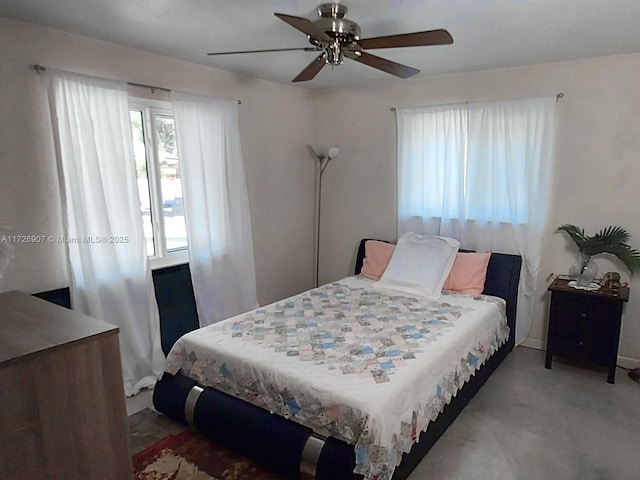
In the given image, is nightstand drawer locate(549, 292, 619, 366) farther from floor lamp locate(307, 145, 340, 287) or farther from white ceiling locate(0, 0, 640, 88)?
floor lamp locate(307, 145, 340, 287)

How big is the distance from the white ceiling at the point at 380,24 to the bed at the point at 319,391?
1801mm

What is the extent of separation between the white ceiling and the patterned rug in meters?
2.35

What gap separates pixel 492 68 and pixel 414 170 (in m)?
1.04

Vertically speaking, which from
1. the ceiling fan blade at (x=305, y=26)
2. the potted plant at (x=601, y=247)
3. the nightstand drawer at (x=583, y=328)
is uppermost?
the ceiling fan blade at (x=305, y=26)

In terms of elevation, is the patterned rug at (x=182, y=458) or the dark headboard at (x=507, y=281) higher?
the dark headboard at (x=507, y=281)

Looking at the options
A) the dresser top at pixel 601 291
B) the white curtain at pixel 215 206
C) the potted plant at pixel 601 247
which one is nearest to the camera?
the dresser top at pixel 601 291

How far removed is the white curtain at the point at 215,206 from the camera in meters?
3.25

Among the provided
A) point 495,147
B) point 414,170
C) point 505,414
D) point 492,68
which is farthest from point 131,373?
point 492,68

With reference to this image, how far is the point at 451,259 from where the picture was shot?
346 cm

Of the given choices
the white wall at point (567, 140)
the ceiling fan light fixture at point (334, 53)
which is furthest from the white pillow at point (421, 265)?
the ceiling fan light fixture at point (334, 53)

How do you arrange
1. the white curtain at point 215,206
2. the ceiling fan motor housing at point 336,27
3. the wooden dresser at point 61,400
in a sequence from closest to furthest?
the wooden dresser at point 61,400 < the ceiling fan motor housing at point 336,27 < the white curtain at point 215,206

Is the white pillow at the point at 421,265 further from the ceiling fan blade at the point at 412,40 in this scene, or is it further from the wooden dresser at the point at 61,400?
the wooden dresser at the point at 61,400

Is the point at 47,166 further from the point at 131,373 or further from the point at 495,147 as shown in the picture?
the point at 495,147

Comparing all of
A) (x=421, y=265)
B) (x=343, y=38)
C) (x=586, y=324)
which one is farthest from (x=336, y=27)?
(x=586, y=324)
